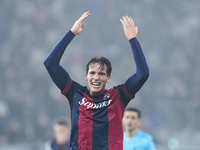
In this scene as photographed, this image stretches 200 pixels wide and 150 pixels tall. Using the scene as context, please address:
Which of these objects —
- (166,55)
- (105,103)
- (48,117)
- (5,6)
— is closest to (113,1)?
(166,55)

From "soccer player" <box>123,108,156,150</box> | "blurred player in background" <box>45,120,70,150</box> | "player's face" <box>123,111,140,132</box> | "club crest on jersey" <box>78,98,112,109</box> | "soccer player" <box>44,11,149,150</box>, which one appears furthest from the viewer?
"blurred player in background" <box>45,120,70,150</box>

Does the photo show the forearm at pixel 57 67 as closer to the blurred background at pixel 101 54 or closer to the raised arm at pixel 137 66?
the raised arm at pixel 137 66

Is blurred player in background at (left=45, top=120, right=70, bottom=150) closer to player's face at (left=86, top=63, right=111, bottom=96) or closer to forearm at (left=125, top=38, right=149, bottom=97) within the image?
player's face at (left=86, top=63, right=111, bottom=96)

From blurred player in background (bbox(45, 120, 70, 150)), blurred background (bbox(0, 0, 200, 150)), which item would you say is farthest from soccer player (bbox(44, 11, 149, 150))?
blurred background (bbox(0, 0, 200, 150))

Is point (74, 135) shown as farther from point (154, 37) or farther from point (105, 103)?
point (154, 37)

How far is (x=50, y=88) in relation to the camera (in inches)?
381

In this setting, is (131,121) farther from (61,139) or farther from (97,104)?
(97,104)

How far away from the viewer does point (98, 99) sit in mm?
3260

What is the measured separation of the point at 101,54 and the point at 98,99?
6627 millimetres

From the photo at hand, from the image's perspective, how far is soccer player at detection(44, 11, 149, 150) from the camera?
3.11 metres

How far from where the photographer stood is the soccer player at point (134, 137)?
598cm

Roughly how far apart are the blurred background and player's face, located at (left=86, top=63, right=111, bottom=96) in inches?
234

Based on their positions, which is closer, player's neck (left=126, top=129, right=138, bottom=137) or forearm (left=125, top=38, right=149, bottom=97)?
forearm (left=125, top=38, right=149, bottom=97)

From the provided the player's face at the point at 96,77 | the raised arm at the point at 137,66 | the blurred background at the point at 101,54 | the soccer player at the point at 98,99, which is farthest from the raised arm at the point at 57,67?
the blurred background at the point at 101,54
